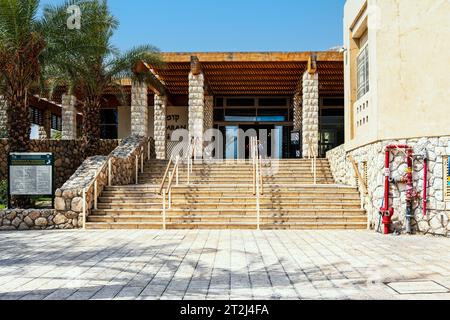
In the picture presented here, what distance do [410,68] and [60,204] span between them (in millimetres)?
8934

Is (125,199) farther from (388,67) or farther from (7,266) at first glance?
(388,67)

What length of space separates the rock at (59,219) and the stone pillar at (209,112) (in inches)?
552

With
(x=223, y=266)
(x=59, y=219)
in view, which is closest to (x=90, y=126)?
(x=59, y=219)

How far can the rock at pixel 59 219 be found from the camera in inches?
442

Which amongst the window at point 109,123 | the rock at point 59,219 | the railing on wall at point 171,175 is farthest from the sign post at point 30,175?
the window at point 109,123

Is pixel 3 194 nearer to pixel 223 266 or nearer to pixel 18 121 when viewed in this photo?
pixel 18 121

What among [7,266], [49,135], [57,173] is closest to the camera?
[7,266]

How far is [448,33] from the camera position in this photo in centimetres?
978

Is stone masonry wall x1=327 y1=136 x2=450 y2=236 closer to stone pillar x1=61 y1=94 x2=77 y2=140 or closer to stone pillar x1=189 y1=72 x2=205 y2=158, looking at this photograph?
stone pillar x1=189 y1=72 x2=205 y2=158

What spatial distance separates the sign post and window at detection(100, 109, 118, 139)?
1582 cm

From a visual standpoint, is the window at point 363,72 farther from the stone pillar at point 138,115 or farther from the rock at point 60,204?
the stone pillar at point 138,115

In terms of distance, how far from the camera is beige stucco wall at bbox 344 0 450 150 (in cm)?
983
